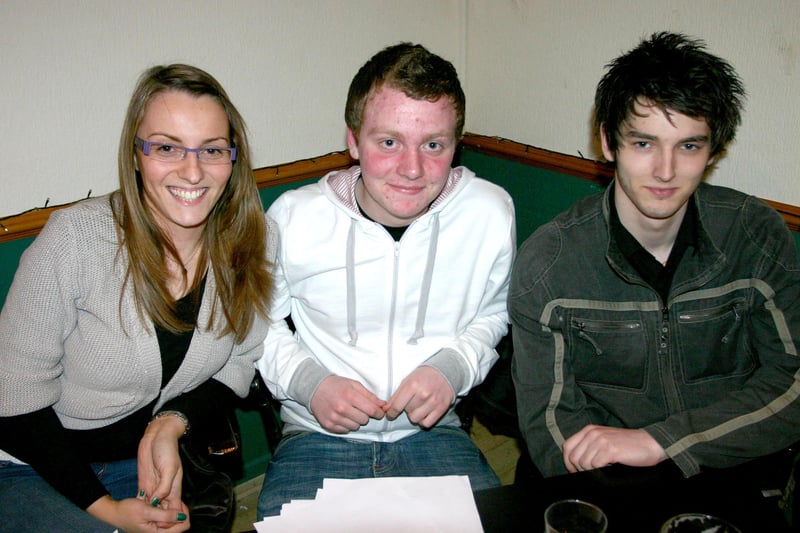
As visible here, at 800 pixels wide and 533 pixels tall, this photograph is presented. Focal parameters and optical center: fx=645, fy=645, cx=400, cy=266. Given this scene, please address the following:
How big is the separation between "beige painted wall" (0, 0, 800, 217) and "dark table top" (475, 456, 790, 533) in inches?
41.8

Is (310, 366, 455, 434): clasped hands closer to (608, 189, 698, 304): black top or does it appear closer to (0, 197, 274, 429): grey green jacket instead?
(0, 197, 274, 429): grey green jacket

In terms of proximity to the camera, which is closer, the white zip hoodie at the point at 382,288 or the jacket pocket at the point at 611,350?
the jacket pocket at the point at 611,350

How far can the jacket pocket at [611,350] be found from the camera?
62.8 inches

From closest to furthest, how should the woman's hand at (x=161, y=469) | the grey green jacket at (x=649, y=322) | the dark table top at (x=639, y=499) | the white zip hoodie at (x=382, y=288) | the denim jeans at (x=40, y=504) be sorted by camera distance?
the dark table top at (x=639, y=499) → the denim jeans at (x=40, y=504) → the woman's hand at (x=161, y=469) → the grey green jacket at (x=649, y=322) → the white zip hoodie at (x=382, y=288)

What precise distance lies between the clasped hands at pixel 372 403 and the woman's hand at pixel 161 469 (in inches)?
13.9

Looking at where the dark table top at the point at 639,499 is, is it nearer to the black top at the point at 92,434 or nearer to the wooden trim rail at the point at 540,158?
the black top at the point at 92,434

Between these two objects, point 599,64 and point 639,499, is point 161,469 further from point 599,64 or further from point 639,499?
point 599,64

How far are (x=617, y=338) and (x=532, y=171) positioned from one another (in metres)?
1.05

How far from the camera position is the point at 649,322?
5.21ft

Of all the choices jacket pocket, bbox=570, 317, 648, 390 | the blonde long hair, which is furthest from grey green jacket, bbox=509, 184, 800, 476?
the blonde long hair

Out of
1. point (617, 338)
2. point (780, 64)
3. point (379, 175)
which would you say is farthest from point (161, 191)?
point (780, 64)

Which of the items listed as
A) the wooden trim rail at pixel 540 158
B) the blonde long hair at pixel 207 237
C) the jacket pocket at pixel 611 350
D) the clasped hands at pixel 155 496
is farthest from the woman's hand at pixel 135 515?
the wooden trim rail at pixel 540 158

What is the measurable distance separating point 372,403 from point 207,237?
60 centimetres

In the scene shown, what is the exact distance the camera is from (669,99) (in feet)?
4.86
